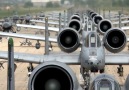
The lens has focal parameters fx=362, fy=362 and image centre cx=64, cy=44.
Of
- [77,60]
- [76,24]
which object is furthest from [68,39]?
[76,24]

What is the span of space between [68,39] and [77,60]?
5.40 meters

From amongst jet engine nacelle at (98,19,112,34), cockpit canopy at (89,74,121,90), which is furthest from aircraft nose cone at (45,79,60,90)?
jet engine nacelle at (98,19,112,34)

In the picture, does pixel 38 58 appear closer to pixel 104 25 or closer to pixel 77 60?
pixel 77 60

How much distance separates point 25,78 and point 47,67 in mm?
13226

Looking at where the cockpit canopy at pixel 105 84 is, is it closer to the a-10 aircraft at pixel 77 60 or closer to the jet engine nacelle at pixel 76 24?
the a-10 aircraft at pixel 77 60

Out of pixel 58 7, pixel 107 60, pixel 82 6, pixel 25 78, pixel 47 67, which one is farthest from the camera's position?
pixel 58 7

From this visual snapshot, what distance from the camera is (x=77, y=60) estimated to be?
1800 cm

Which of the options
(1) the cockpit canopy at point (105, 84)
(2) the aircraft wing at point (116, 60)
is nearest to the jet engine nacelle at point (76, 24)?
(2) the aircraft wing at point (116, 60)

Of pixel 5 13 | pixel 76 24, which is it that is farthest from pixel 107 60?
pixel 5 13

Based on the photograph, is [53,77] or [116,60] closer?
[53,77]

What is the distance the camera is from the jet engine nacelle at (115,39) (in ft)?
72.8

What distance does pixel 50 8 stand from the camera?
72562mm

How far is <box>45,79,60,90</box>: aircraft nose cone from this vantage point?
790cm

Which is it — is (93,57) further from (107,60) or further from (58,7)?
(58,7)
